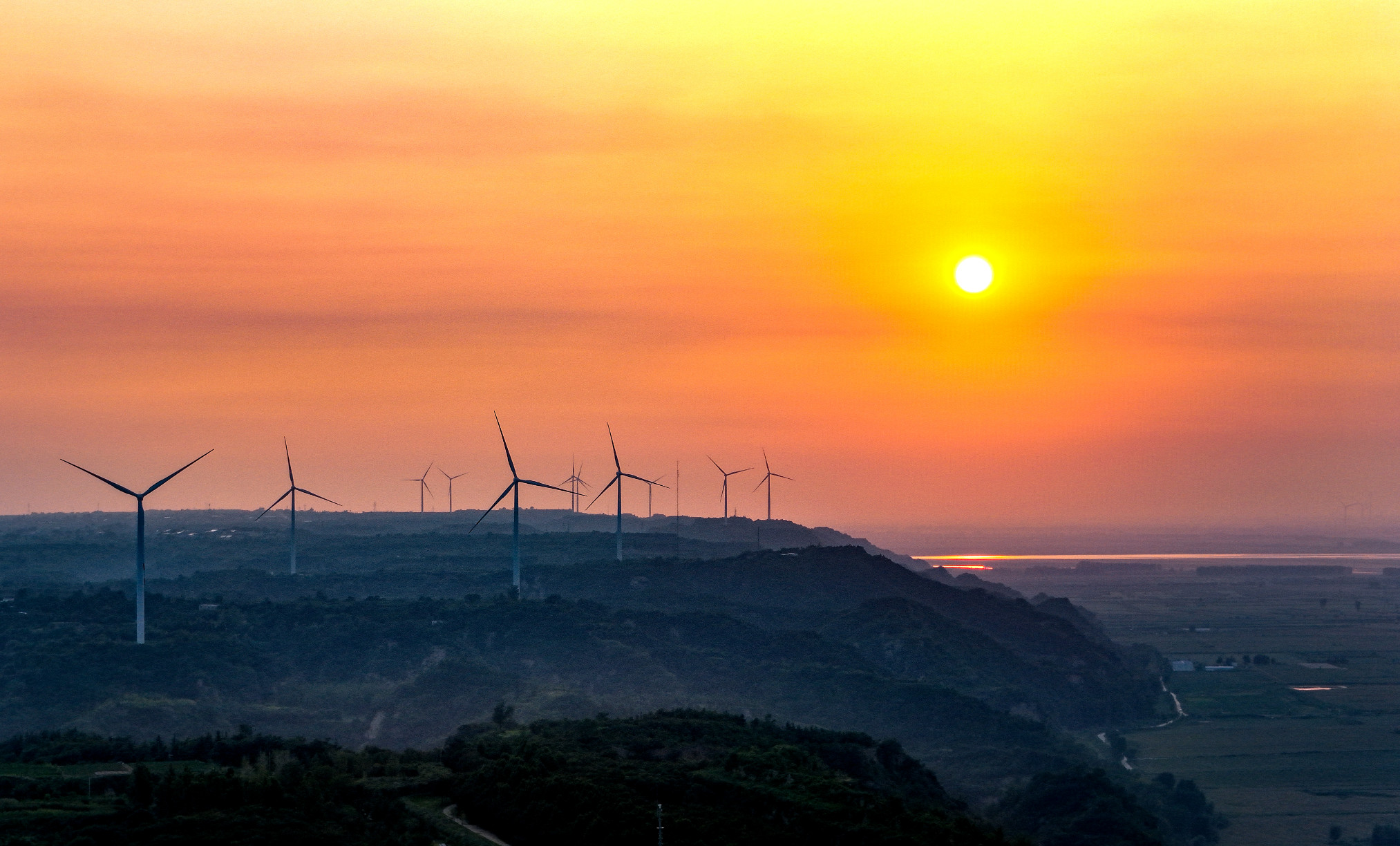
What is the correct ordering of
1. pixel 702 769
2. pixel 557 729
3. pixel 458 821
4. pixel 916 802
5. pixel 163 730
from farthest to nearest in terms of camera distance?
pixel 163 730 < pixel 557 729 < pixel 916 802 < pixel 702 769 < pixel 458 821

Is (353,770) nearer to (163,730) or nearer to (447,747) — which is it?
(447,747)

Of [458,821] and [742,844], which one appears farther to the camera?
[458,821]

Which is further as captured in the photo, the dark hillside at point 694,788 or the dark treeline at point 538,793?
the dark hillside at point 694,788

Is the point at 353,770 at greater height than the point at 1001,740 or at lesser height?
greater

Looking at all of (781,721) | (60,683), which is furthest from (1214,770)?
(60,683)

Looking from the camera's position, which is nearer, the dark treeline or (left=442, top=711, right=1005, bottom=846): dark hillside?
the dark treeline

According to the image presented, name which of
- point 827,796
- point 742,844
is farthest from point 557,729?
point 742,844

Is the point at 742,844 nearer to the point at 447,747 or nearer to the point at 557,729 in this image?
the point at 447,747

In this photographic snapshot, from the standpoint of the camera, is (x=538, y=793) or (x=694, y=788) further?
(x=694, y=788)

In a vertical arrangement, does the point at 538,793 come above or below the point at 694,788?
above

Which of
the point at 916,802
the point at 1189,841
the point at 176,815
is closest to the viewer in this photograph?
the point at 176,815
